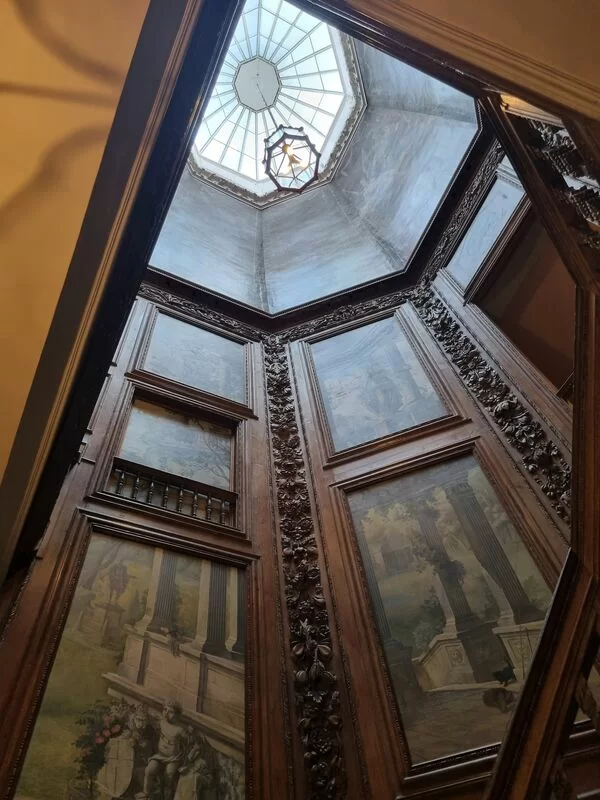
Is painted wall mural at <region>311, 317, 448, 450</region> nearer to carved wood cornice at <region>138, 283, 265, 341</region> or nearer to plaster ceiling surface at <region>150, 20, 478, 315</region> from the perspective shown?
carved wood cornice at <region>138, 283, 265, 341</region>

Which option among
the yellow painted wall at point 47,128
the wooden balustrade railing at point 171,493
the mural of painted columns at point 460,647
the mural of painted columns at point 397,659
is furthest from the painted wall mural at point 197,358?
the yellow painted wall at point 47,128

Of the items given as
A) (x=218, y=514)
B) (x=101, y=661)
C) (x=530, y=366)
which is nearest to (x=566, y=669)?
(x=101, y=661)

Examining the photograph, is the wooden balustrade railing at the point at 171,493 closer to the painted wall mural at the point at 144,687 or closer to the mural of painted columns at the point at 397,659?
the painted wall mural at the point at 144,687

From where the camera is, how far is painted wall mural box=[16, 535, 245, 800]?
11.1 feet

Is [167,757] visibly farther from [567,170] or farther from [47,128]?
[567,170]

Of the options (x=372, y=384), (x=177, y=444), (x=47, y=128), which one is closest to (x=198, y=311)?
(x=372, y=384)

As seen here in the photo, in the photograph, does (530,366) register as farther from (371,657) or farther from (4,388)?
(4,388)

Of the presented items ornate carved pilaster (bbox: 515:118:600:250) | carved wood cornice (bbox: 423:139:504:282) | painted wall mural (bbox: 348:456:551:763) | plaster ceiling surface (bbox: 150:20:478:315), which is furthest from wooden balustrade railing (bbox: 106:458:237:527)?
carved wood cornice (bbox: 423:139:504:282)

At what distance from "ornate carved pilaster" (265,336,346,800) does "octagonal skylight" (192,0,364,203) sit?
775cm

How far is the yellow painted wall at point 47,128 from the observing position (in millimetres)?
2152

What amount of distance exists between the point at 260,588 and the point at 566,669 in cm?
306

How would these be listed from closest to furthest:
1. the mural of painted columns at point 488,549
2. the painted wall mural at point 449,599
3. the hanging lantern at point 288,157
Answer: the painted wall mural at point 449,599, the mural of painted columns at point 488,549, the hanging lantern at point 288,157

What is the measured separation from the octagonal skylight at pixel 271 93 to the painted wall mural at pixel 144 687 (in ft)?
32.2

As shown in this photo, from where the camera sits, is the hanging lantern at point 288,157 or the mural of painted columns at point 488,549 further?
the hanging lantern at point 288,157
